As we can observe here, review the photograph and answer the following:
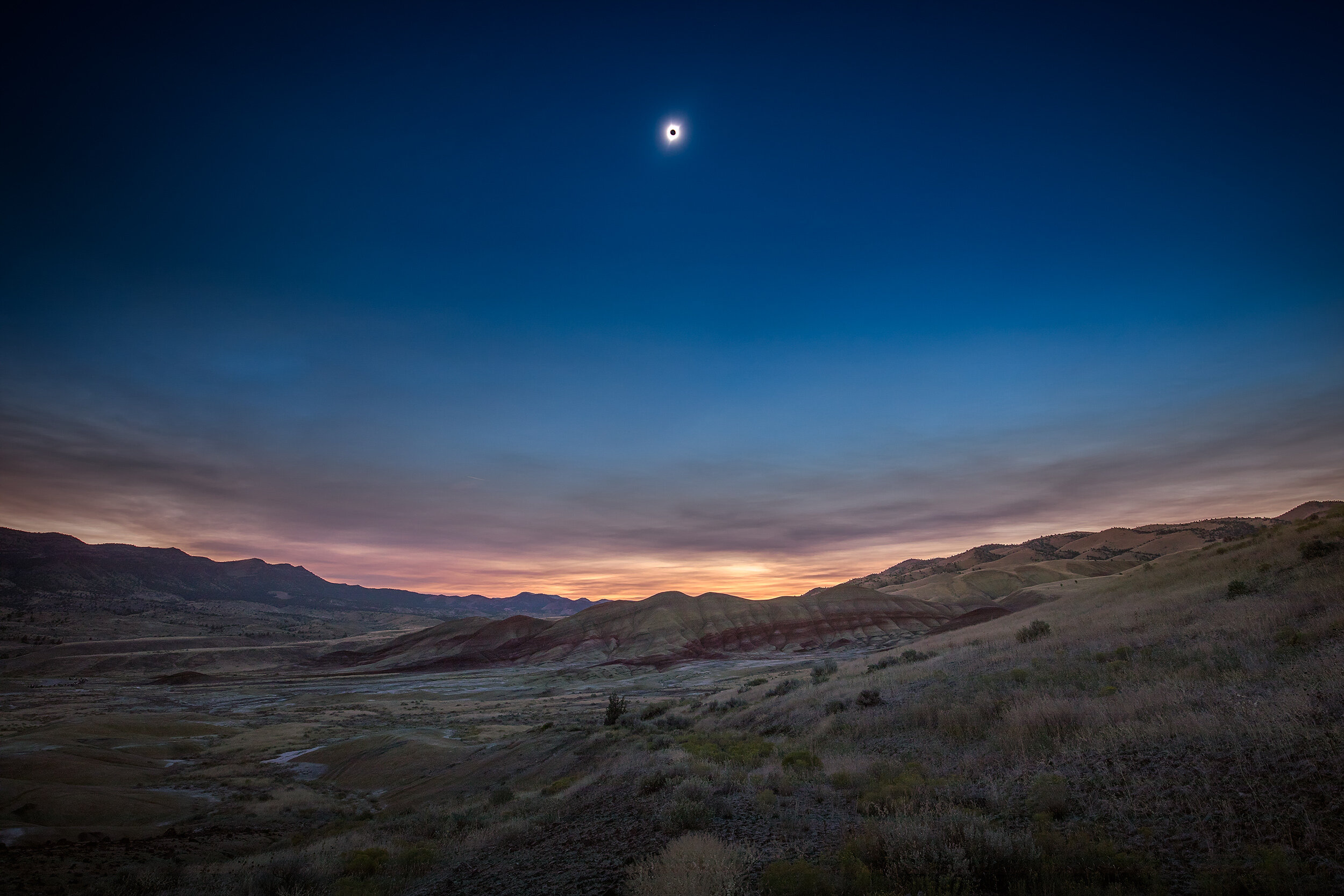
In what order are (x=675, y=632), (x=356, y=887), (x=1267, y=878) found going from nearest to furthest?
(x=1267, y=878), (x=356, y=887), (x=675, y=632)

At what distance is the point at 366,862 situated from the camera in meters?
11.5

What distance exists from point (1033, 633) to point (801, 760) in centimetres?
1395

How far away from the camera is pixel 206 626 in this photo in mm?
144375

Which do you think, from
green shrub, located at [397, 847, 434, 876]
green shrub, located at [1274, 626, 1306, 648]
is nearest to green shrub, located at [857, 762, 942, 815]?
green shrub, located at [1274, 626, 1306, 648]

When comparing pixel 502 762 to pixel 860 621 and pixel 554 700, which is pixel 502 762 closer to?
pixel 554 700

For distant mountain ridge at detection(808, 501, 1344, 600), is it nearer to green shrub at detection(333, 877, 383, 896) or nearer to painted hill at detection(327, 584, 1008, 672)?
painted hill at detection(327, 584, 1008, 672)

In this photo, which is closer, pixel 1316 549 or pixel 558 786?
pixel 558 786

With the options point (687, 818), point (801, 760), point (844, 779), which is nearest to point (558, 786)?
point (801, 760)

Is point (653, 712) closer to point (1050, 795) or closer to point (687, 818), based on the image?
point (687, 818)

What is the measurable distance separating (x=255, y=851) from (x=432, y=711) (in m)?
37.4

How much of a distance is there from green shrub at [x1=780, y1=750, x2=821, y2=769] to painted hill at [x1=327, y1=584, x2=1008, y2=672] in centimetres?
8096

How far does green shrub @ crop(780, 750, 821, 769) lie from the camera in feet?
40.3

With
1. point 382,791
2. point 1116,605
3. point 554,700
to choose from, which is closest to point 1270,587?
point 1116,605

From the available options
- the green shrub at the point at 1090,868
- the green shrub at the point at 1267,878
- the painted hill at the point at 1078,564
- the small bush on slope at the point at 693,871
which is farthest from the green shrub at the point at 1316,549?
the painted hill at the point at 1078,564
